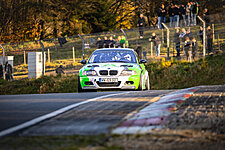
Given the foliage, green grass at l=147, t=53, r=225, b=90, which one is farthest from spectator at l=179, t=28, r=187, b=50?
the foliage

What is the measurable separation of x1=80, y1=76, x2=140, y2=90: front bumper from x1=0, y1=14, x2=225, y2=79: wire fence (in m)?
10.8

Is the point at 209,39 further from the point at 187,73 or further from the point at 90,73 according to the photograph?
the point at 90,73

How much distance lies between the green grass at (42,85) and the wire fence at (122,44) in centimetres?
274

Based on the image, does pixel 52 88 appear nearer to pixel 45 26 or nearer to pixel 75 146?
pixel 75 146

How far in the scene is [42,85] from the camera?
2070cm

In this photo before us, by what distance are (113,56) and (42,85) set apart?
761cm

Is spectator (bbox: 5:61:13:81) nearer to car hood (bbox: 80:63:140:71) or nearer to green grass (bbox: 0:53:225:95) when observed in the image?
green grass (bbox: 0:53:225:95)

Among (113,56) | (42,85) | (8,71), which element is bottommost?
(42,85)

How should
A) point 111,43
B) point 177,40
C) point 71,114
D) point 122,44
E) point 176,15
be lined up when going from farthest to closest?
1. point 176,15
2. point 122,44
3. point 177,40
4. point 111,43
5. point 71,114

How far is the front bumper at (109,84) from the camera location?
41.4 ft

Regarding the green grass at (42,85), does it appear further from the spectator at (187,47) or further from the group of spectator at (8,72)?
the spectator at (187,47)

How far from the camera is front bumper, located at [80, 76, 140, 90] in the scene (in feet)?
41.4

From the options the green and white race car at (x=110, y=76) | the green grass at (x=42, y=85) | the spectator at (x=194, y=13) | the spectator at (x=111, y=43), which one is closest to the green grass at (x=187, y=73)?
the spectator at (x=111, y=43)

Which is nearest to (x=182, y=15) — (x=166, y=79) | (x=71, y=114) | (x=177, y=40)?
(x=177, y=40)
